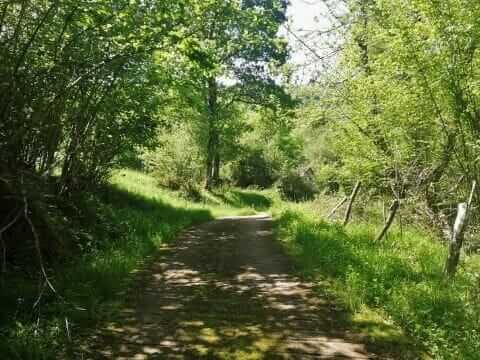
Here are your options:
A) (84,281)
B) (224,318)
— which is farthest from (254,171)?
(224,318)

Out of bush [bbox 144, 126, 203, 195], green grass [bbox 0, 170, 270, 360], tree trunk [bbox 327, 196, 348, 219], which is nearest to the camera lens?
green grass [bbox 0, 170, 270, 360]

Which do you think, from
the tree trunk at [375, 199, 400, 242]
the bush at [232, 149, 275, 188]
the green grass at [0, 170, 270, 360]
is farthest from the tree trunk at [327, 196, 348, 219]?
the bush at [232, 149, 275, 188]

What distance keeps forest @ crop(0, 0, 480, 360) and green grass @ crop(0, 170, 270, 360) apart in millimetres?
34

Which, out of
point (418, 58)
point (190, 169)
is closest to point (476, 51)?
point (418, 58)

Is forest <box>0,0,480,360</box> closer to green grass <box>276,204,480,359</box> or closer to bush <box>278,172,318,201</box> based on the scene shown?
green grass <box>276,204,480,359</box>

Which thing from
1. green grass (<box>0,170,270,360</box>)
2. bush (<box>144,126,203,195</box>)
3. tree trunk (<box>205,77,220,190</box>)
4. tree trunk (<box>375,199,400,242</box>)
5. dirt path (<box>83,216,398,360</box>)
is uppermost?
tree trunk (<box>205,77,220,190</box>)

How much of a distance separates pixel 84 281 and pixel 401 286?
486 cm

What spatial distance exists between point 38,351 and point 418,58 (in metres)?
6.88

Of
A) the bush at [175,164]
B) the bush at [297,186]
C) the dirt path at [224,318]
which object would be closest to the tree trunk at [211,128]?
the bush at [175,164]

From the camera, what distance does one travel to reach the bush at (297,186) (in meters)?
36.7

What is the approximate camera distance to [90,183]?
1029 centimetres

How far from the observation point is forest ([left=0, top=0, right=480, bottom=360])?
505 centimetres

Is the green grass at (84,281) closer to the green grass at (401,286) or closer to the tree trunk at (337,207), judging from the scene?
the green grass at (401,286)

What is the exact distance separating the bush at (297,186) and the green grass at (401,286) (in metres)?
25.8
